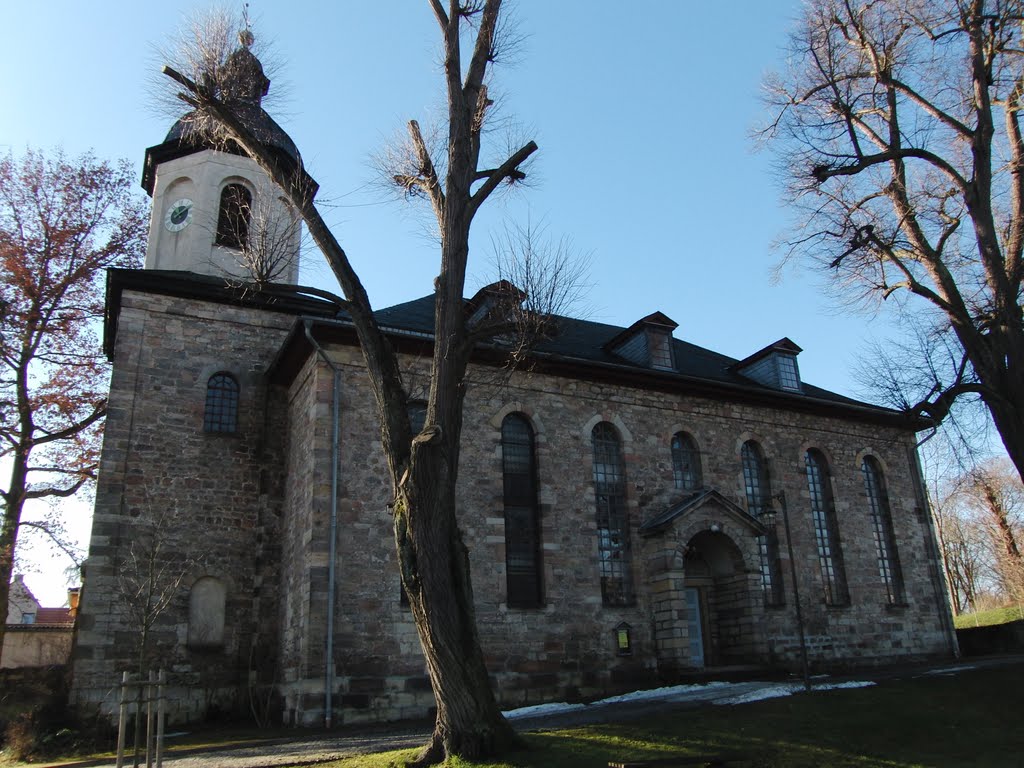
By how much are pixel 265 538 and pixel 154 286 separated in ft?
20.0

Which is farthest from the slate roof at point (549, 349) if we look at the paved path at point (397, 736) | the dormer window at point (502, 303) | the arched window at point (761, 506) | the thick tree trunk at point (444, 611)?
the thick tree trunk at point (444, 611)

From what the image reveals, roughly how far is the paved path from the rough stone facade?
5.53ft

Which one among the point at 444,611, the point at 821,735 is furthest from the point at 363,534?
the point at 821,735

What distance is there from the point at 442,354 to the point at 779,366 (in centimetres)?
1514

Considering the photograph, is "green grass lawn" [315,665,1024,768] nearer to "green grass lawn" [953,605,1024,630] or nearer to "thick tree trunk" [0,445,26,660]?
"thick tree trunk" [0,445,26,660]

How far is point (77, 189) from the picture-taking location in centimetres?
2278

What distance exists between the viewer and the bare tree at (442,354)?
8242 millimetres

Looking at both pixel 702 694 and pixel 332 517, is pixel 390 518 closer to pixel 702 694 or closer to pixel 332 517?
pixel 332 517

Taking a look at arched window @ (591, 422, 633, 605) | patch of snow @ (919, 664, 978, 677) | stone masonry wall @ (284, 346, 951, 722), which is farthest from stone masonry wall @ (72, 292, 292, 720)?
patch of snow @ (919, 664, 978, 677)

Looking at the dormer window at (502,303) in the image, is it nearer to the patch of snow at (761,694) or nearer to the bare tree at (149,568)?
the patch of snow at (761,694)

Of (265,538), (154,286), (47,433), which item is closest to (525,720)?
(265,538)

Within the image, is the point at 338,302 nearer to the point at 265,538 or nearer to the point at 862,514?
the point at 265,538

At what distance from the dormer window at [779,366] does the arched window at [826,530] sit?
2.00m

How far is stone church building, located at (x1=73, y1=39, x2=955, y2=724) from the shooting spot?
14.8 meters
